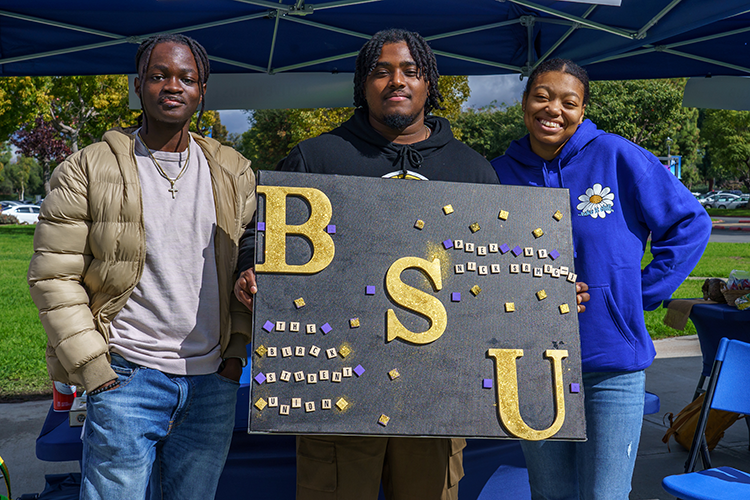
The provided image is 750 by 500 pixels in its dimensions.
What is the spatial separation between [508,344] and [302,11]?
3486 mm

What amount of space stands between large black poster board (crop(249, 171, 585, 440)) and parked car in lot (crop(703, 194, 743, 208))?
4819 centimetres

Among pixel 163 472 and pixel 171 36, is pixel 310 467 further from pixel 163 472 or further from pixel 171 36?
pixel 171 36

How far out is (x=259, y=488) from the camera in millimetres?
2650

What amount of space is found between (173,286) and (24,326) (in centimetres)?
712

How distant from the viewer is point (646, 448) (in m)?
4.26

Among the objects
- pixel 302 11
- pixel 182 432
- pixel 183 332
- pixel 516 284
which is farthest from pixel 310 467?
pixel 302 11

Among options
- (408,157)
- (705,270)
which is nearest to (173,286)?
(408,157)

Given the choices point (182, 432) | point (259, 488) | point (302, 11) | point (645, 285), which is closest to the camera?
point (182, 432)

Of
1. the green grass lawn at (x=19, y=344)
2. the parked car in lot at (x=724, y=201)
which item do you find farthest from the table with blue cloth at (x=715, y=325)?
the parked car in lot at (x=724, y=201)

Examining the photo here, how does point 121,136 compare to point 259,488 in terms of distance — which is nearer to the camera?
point 121,136

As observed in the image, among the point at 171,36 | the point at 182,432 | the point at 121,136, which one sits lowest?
the point at 182,432

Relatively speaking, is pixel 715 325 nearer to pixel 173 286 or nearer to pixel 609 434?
pixel 609 434

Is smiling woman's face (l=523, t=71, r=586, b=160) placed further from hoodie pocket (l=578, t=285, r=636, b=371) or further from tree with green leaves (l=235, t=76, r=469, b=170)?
Answer: tree with green leaves (l=235, t=76, r=469, b=170)

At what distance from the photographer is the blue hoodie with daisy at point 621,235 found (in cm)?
203
